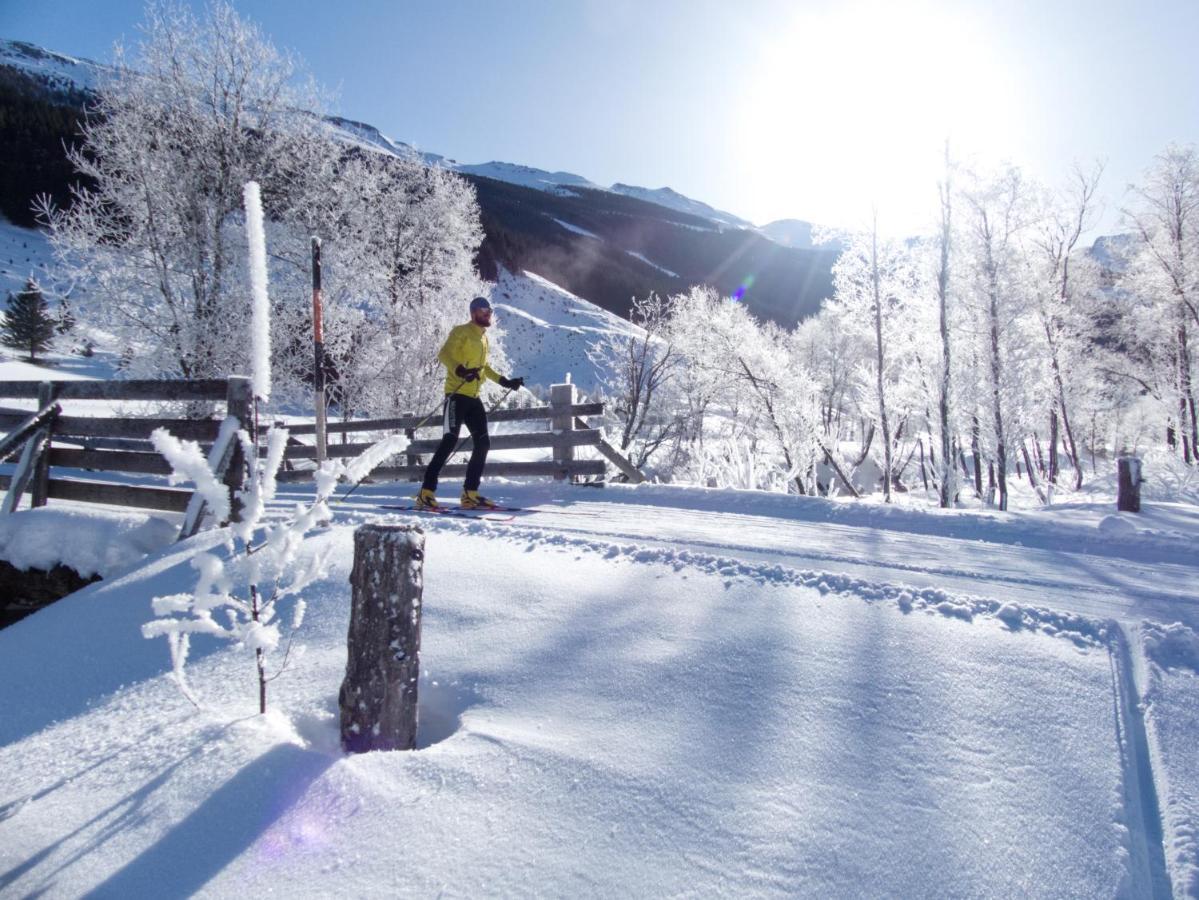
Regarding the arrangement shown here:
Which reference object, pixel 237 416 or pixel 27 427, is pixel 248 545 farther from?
pixel 27 427

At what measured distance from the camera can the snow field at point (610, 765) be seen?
1626 mm

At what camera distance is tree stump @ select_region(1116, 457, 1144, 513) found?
5.91m

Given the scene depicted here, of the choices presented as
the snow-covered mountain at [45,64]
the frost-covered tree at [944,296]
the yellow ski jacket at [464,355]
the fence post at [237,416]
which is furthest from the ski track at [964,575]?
the snow-covered mountain at [45,64]

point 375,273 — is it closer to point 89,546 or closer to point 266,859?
point 89,546

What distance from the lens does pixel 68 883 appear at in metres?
1.62

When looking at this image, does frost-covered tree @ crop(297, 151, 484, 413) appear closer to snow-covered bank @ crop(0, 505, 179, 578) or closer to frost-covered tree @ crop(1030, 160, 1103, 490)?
snow-covered bank @ crop(0, 505, 179, 578)

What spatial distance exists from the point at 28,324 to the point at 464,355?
92.3 ft

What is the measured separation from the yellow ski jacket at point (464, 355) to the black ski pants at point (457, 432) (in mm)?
107

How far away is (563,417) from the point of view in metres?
8.22

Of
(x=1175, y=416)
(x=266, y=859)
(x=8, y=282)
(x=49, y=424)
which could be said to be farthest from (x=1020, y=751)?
Result: (x=8, y=282)

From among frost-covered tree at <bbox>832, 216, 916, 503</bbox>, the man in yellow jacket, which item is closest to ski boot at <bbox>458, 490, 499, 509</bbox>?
the man in yellow jacket

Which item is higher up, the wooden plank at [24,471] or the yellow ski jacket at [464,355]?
the yellow ski jacket at [464,355]

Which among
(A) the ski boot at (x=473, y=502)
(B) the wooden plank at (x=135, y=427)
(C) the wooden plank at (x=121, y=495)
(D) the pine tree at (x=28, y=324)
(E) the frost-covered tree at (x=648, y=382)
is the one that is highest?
(D) the pine tree at (x=28, y=324)

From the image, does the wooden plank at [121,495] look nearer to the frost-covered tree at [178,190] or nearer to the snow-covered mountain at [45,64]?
the frost-covered tree at [178,190]
